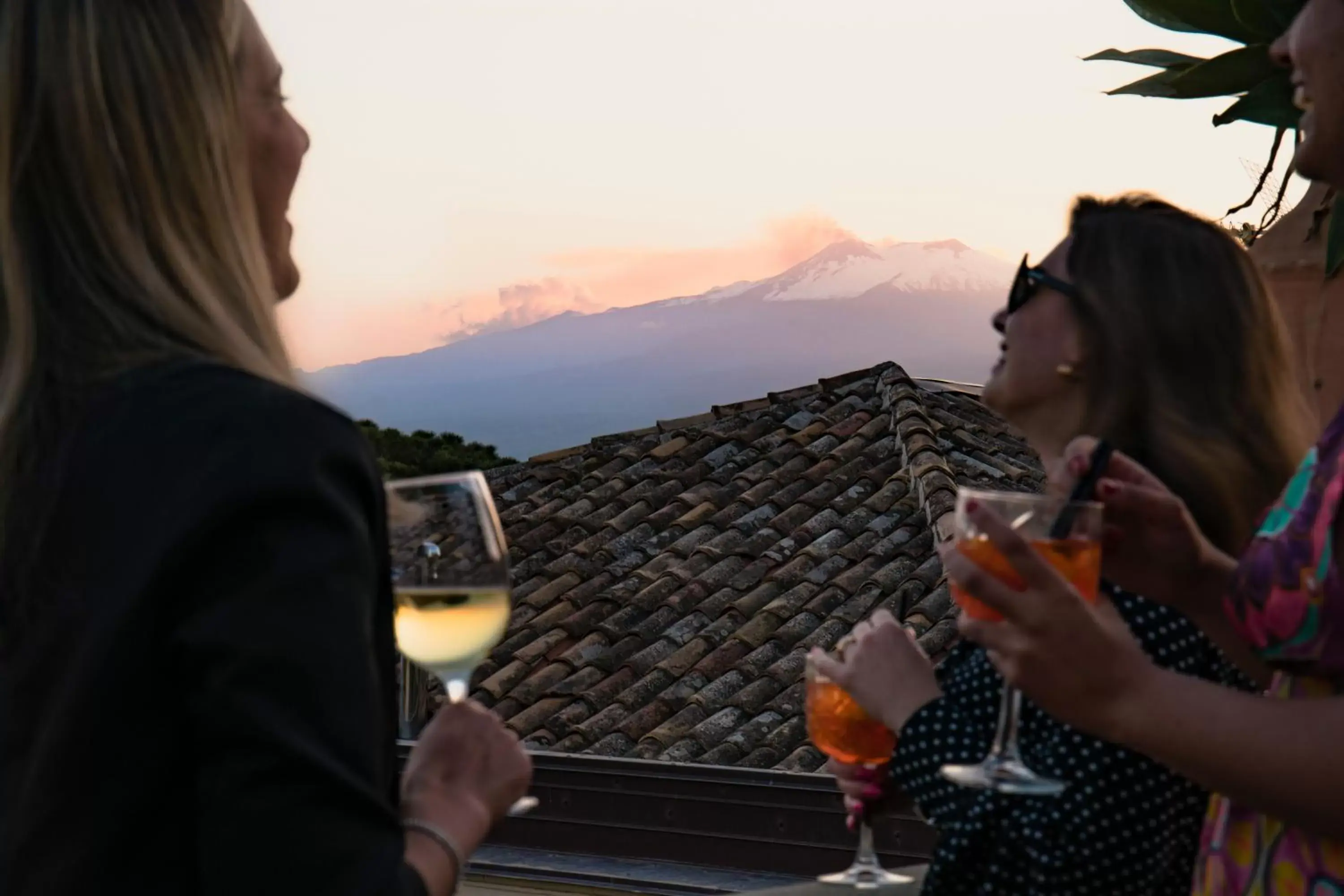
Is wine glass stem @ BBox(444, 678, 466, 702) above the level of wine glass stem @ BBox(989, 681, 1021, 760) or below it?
above

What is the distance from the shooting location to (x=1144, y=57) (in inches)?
163

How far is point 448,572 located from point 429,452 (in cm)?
2356

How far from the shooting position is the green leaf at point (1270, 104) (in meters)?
3.69

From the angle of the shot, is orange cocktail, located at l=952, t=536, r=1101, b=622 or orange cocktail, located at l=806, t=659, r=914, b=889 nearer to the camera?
orange cocktail, located at l=952, t=536, r=1101, b=622

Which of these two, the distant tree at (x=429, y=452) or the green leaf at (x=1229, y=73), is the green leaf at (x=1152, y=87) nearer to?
the green leaf at (x=1229, y=73)

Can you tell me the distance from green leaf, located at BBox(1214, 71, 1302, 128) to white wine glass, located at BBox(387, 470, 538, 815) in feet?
9.15

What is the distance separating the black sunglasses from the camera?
96.9 inches

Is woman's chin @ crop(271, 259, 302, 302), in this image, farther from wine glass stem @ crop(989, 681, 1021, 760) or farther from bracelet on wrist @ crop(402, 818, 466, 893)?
wine glass stem @ crop(989, 681, 1021, 760)

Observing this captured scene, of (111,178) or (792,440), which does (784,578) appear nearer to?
(792,440)

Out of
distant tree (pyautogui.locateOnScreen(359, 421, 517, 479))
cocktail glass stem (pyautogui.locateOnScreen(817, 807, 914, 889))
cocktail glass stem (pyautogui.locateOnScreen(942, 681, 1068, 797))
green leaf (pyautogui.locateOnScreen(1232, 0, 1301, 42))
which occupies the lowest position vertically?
distant tree (pyautogui.locateOnScreen(359, 421, 517, 479))

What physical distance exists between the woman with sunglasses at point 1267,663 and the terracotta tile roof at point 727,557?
5946mm

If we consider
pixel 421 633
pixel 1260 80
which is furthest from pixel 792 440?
pixel 421 633

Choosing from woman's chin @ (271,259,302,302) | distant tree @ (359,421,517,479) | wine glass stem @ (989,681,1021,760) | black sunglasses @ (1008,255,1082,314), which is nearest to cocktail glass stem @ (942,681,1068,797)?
wine glass stem @ (989,681,1021,760)

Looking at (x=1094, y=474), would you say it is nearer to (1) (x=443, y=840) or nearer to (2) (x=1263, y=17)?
(1) (x=443, y=840)
